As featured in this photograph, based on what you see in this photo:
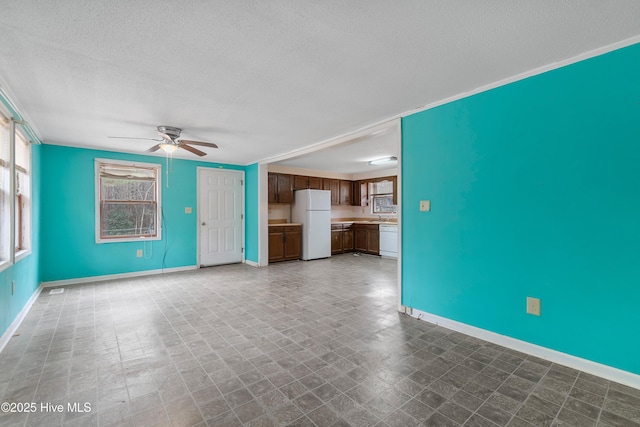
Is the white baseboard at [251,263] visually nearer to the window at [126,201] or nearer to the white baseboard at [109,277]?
the white baseboard at [109,277]

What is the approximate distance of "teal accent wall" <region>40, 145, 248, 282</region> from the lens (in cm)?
434

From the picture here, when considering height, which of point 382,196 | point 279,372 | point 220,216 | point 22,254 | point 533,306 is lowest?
point 279,372

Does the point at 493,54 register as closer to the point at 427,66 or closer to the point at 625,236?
the point at 427,66

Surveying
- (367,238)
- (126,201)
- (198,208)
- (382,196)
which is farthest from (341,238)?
(126,201)

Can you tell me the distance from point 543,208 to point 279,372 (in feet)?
7.86

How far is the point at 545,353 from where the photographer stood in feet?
7.13

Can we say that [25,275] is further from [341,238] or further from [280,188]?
[341,238]

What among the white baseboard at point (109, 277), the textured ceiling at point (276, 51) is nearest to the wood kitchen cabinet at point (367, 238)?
the white baseboard at point (109, 277)

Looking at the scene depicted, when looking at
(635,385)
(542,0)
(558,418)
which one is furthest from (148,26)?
(635,385)

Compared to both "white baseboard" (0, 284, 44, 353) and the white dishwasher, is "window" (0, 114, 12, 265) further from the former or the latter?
the white dishwasher

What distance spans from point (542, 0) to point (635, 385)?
2.44m

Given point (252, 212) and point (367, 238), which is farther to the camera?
point (367, 238)

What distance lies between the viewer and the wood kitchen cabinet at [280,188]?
675 centimetres

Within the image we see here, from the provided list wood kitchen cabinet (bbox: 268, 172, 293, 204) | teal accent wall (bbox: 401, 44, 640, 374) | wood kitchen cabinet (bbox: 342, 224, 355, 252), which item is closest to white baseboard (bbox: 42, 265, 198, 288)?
wood kitchen cabinet (bbox: 268, 172, 293, 204)
